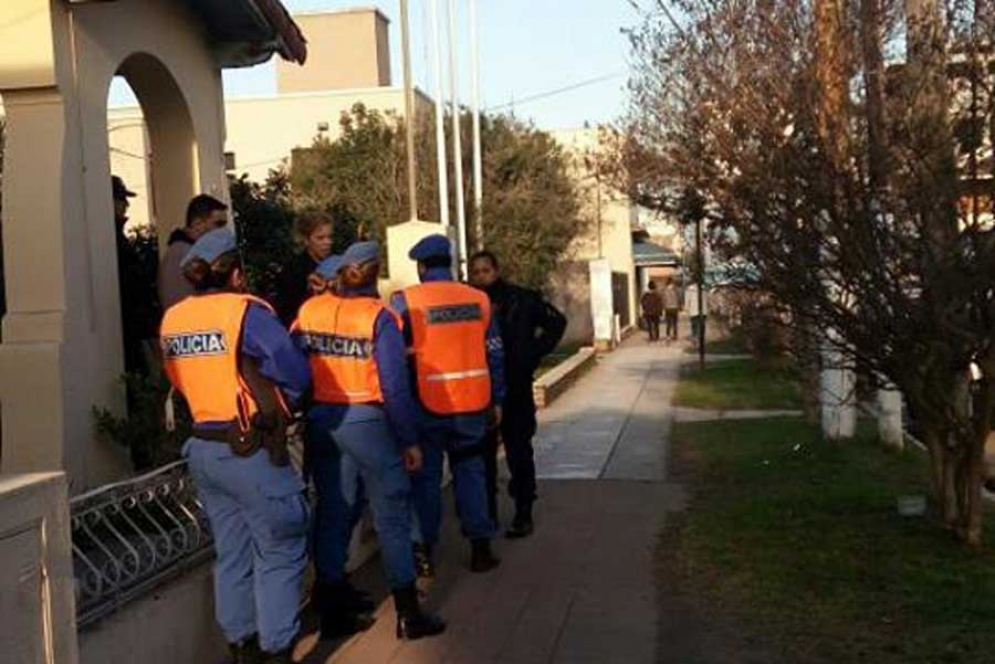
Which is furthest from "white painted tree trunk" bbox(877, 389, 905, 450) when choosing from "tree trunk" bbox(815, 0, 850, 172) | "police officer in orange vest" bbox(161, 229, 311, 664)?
"police officer in orange vest" bbox(161, 229, 311, 664)

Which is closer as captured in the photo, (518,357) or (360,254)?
(360,254)

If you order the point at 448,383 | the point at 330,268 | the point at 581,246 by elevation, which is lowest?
the point at 448,383

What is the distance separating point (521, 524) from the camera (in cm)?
834

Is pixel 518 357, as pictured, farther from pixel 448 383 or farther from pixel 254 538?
pixel 254 538

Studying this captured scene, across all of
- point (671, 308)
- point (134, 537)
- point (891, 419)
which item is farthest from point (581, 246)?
point (134, 537)

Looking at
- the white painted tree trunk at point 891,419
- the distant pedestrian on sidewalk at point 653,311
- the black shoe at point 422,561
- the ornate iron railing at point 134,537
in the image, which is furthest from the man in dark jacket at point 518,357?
the distant pedestrian on sidewalk at point 653,311

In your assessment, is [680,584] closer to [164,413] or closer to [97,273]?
[164,413]

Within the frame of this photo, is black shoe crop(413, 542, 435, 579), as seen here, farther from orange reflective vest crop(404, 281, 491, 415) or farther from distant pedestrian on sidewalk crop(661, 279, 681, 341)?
distant pedestrian on sidewalk crop(661, 279, 681, 341)

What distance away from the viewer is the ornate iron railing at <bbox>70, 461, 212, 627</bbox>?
16.0 feet

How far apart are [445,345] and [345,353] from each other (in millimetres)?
1237

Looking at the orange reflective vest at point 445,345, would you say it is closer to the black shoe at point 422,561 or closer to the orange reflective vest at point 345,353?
the black shoe at point 422,561

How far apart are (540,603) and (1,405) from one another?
282 cm

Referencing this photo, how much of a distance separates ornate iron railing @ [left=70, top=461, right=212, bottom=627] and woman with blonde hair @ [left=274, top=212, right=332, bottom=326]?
1.43 metres

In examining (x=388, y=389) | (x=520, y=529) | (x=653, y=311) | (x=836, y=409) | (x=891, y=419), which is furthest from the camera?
(x=653, y=311)
